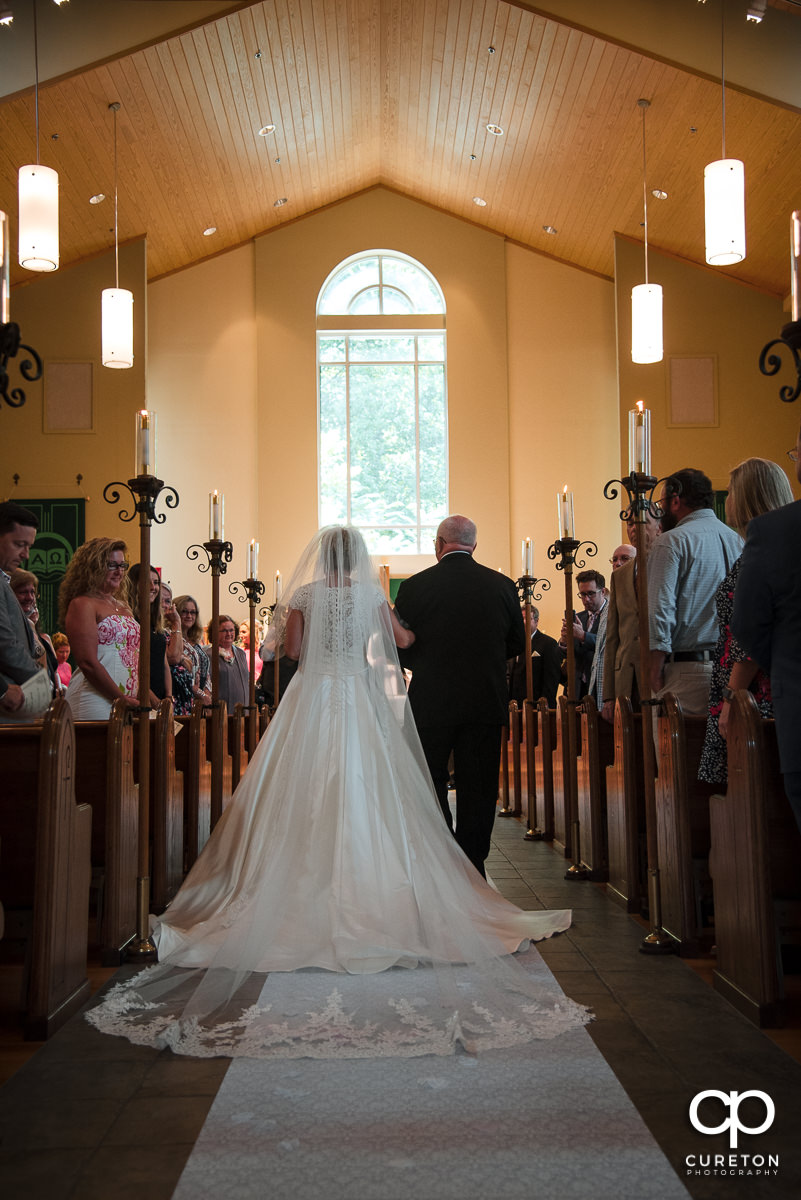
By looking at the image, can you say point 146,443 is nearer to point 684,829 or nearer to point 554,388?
point 684,829

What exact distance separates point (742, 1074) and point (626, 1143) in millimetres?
488

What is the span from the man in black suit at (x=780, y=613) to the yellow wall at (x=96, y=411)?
37.5 ft

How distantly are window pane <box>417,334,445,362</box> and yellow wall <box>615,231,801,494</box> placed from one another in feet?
10.1

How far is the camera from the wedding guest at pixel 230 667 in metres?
7.77

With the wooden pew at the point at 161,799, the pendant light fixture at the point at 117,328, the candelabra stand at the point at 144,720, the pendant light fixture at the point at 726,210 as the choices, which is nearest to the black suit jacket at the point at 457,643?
the wooden pew at the point at 161,799

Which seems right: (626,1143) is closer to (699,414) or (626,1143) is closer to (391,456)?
(699,414)

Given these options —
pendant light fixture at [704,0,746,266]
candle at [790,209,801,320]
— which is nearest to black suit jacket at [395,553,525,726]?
candle at [790,209,801,320]

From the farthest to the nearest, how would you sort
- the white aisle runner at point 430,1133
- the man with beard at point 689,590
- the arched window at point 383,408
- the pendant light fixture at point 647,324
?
the arched window at point 383,408 → the pendant light fixture at point 647,324 → the man with beard at point 689,590 → the white aisle runner at point 430,1133

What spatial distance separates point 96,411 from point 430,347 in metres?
5.05

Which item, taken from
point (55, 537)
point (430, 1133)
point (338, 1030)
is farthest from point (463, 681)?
point (55, 537)

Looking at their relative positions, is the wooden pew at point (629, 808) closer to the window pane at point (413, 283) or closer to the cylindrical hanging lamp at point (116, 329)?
the cylindrical hanging lamp at point (116, 329)

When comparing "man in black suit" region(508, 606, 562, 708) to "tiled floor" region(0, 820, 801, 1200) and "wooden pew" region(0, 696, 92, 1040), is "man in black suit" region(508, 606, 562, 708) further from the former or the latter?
"wooden pew" region(0, 696, 92, 1040)

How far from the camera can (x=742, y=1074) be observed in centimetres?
241

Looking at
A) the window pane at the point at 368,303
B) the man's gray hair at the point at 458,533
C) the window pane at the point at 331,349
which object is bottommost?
the man's gray hair at the point at 458,533
